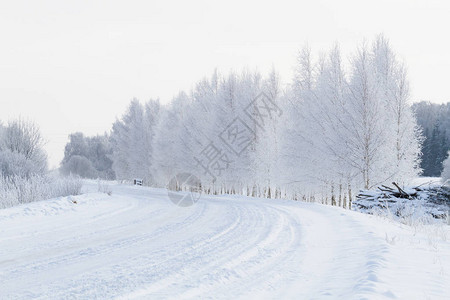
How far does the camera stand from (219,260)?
598 centimetres

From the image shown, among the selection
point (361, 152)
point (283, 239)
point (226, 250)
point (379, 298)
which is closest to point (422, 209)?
point (361, 152)

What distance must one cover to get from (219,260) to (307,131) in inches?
685

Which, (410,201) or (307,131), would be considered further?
(307,131)

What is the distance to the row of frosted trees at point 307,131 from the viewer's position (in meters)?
19.0

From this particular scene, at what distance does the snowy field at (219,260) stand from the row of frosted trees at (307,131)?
950 centimetres

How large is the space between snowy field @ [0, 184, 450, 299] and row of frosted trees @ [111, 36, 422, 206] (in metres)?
9.50

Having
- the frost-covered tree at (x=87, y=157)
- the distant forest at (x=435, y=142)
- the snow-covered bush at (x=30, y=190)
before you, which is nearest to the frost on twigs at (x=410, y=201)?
the snow-covered bush at (x=30, y=190)

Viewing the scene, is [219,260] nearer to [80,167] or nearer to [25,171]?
[25,171]

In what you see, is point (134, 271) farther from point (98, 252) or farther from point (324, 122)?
point (324, 122)

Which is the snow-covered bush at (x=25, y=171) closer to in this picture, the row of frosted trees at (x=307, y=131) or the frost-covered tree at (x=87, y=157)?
the row of frosted trees at (x=307, y=131)

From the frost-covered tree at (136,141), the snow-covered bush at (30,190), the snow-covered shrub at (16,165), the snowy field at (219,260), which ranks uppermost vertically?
the frost-covered tree at (136,141)

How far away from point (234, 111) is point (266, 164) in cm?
581

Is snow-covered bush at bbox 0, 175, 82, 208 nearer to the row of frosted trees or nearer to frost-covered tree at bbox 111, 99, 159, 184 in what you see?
the row of frosted trees

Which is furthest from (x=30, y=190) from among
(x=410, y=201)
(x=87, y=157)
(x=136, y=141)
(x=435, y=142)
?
(x=87, y=157)
